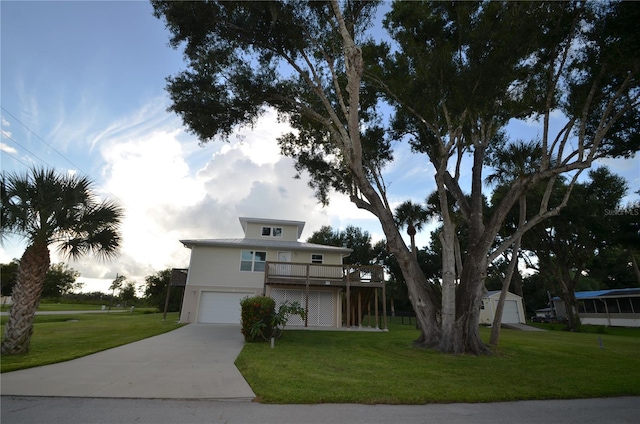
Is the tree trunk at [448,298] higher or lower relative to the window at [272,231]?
lower

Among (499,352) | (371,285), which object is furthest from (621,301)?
(499,352)

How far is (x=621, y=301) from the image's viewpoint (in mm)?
28062

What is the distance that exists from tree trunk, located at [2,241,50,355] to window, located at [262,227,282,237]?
14.0 meters

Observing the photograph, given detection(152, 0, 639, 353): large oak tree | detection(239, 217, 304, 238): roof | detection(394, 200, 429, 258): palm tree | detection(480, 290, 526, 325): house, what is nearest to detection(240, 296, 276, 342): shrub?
detection(152, 0, 639, 353): large oak tree

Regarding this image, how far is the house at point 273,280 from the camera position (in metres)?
17.5

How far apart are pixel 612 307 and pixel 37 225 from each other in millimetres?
40405

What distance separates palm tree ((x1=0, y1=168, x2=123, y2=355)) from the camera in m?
7.12

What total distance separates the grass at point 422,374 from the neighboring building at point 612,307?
23.5 metres

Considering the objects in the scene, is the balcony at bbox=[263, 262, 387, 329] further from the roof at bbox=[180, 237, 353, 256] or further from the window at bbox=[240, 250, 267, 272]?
the roof at bbox=[180, 237, 353, 256]

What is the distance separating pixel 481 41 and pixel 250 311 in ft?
35.7

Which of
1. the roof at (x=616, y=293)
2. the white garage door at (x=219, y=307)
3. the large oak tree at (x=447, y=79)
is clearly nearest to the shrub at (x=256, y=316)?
the large oak tree at (x=447, y=79)

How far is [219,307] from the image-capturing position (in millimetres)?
18125

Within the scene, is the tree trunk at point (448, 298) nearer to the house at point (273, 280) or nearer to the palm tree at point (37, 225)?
the house at point (273, 280)

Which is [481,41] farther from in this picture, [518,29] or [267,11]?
[267,11]
